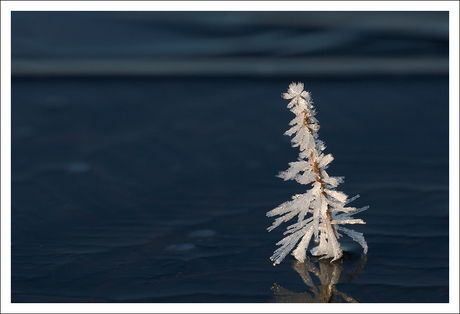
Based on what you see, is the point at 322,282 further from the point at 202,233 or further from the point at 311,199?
the point at 202,233

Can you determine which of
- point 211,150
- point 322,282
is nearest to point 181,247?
point 322,282

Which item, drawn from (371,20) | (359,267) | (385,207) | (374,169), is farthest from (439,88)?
(359,267)

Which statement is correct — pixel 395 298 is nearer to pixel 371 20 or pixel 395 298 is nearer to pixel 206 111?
pixel 206 111

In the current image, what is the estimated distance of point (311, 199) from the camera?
3791 millimetres

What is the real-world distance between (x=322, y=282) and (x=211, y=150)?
79.8 inches

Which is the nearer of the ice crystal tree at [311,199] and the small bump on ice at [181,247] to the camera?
the ice crystal tree at [311,199]

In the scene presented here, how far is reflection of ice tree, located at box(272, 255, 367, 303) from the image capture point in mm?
3781

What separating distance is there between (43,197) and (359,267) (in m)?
2.60

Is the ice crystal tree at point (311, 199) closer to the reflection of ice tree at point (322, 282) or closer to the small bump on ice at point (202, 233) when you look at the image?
the reflection of ice tree at point (322, 282)

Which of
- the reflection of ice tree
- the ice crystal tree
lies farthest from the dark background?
the ice crystal tree

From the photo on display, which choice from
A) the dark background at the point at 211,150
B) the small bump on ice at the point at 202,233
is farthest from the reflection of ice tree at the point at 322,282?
the small bump on ice at the point at 202,233

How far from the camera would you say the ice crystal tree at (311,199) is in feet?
11.7

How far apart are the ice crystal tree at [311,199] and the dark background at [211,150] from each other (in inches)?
6.2

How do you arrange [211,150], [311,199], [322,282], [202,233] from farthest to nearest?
[211,150] < [202,233] < [322,282] < [311,199]
